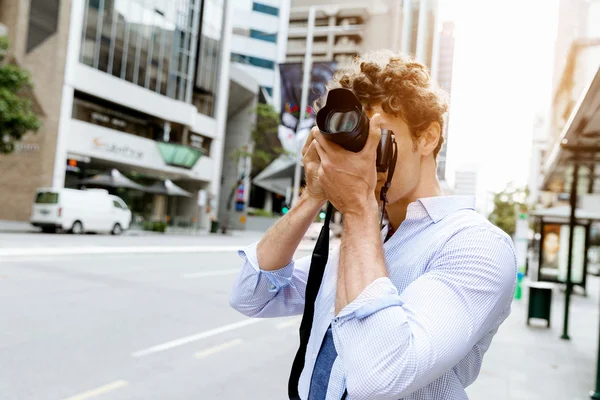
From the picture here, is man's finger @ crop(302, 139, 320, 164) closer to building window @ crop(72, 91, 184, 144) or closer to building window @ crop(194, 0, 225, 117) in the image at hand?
building window @ crop(72, 91, 184, 144)

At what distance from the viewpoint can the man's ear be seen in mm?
1417

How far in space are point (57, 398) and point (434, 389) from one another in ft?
11.9

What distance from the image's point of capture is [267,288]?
1624mm

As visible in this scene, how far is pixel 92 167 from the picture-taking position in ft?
102

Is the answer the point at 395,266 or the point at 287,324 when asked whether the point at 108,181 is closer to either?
the point at 287,324

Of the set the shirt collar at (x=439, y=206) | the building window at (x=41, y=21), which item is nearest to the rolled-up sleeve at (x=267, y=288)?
the shirt collar at (x=439, y=206)

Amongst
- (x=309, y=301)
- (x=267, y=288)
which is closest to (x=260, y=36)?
(x=267, y=288)

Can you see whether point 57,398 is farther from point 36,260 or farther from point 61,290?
point 36,260

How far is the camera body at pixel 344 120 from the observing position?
1.14 m

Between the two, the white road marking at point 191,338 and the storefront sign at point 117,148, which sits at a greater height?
the storefront sign at point 117,148

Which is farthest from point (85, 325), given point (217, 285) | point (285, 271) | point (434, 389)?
point (434, 389)

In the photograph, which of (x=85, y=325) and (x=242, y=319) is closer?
(x=85, y=325)

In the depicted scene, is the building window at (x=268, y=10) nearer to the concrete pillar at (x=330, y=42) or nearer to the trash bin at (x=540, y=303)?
the concrete pillar at (x=330, y=42)

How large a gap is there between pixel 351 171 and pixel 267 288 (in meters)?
0.58
